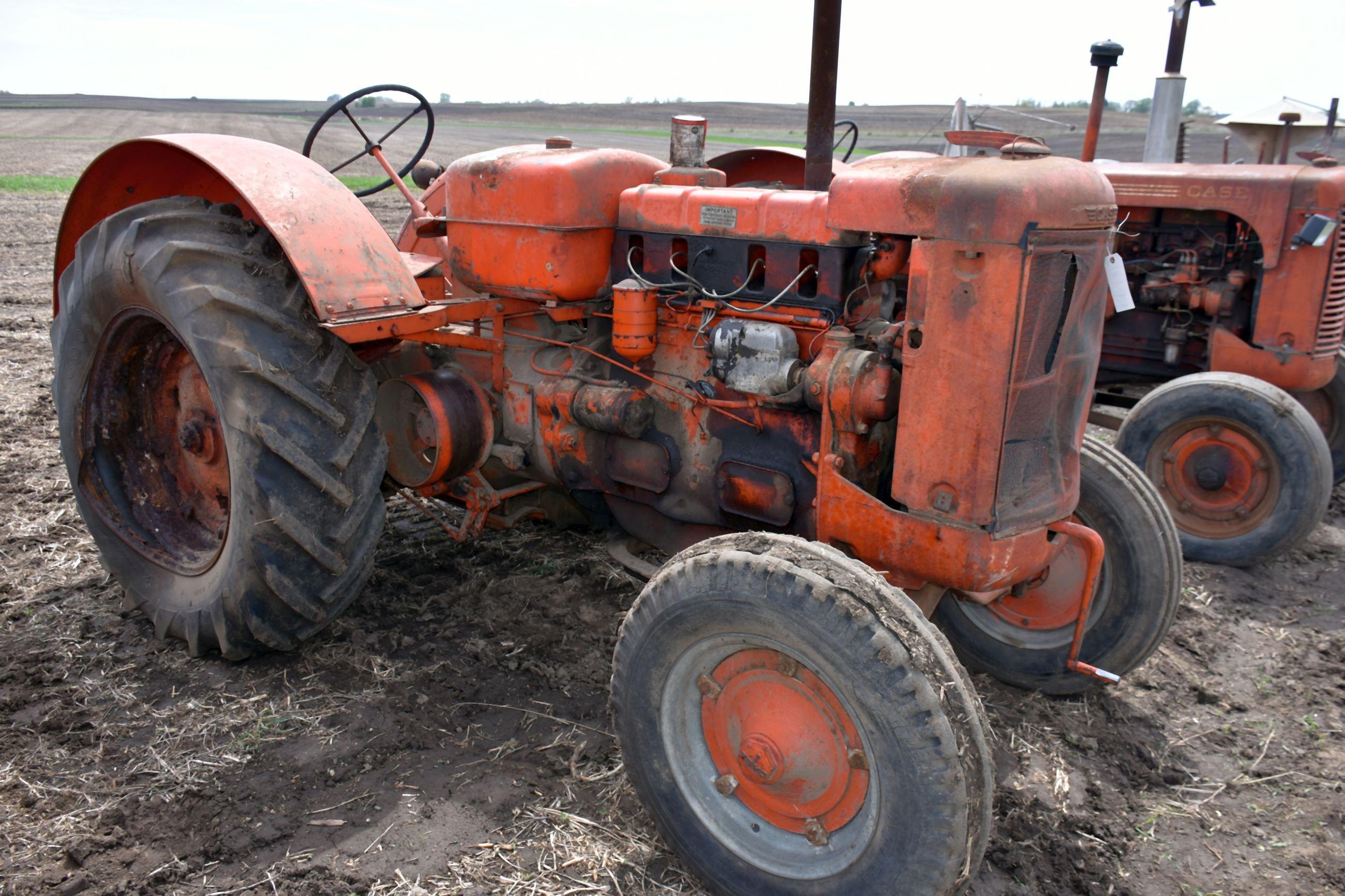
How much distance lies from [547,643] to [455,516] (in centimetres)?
113

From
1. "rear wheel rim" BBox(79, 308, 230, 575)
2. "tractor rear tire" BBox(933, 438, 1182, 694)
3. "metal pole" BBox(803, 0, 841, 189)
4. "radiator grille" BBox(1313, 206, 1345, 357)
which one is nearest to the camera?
"metal pole" BBox(803, 0, 841, 189)

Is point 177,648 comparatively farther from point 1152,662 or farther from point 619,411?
point 1152,662

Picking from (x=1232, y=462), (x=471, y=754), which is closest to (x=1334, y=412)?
(x=1232, y=462)

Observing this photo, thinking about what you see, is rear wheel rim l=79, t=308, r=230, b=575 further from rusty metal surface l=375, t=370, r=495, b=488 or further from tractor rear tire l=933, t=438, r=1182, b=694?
tractor rear tire l=933, t=438, r=1182, b=694

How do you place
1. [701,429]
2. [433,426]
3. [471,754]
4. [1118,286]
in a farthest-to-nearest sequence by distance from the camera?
[1118,286] → [433,426] → [701,429] → [471,754]

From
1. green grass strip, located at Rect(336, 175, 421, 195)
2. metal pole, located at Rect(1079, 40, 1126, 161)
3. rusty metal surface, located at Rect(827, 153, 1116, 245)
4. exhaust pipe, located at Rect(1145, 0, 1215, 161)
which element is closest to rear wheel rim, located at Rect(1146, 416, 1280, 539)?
metal pole, located at Rect(1079, 40, 1126, 161)

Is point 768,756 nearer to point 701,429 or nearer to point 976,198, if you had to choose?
point 701,429

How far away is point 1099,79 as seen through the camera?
210 inches

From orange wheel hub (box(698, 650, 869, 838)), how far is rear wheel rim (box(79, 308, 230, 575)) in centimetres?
180

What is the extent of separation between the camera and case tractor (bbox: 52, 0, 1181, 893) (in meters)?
2.04

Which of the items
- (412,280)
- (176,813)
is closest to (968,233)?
(412,280)

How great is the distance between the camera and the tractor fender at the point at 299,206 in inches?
107

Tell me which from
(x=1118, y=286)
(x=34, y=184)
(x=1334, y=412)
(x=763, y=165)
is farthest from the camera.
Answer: (x=34, y=184)

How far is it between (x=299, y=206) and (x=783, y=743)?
2007 millimetres
